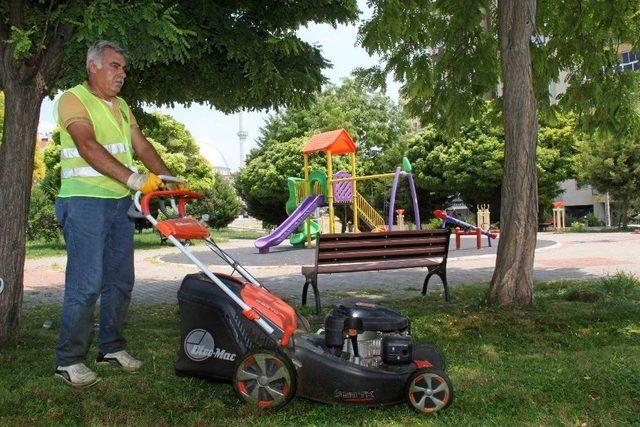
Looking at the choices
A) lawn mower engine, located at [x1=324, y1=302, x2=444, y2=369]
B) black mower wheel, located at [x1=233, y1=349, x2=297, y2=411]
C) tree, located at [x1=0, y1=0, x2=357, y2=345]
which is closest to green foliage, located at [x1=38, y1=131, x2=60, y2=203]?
tree, located at [x1=0, y1=0, x2=357, y2=345]

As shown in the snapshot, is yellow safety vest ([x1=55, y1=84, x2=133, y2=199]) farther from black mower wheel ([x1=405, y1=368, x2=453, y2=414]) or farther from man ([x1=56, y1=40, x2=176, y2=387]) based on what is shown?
black mower wheel ([x1=405, y1=368, x2=453, y2=414])

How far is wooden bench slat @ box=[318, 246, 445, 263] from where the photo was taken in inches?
286

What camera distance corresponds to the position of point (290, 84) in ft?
21.1

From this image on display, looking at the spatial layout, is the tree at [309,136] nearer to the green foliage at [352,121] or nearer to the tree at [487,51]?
the green foliage at [352,121]

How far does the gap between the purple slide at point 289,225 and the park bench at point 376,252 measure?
12.6 m

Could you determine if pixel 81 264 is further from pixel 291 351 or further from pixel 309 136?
pixel 309 136

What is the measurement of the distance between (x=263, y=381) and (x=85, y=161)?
1737mm

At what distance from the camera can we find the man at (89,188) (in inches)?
147

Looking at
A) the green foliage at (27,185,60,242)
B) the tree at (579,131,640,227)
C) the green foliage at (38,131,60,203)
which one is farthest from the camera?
the tree at (579,131,640,227)

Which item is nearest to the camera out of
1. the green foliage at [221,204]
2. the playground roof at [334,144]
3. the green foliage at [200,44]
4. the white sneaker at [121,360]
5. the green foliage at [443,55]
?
the white sneaker at [121,360]

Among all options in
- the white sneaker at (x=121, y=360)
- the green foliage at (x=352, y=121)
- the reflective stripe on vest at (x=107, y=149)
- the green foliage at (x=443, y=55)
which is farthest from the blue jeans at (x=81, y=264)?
the green foliage at (x=352, y=121)

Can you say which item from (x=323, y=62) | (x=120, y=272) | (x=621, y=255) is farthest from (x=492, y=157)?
(x=120, y=272)

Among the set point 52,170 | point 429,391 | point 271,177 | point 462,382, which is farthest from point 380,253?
point 271,177

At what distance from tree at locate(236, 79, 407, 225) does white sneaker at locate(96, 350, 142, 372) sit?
30.8 m
